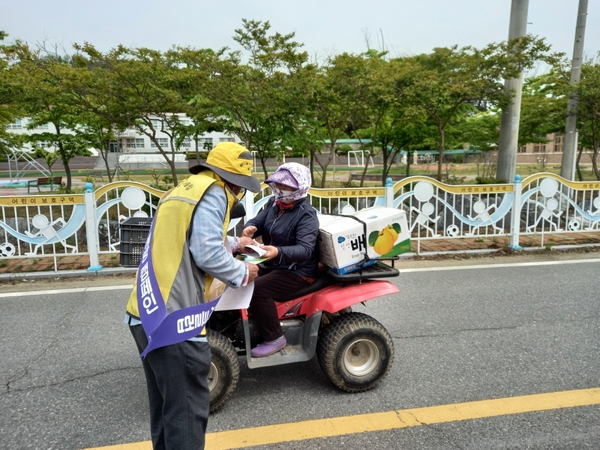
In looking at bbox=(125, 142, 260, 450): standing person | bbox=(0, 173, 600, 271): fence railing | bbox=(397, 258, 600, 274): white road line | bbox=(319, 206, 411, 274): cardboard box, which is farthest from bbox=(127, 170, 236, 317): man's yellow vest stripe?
bbox=(397, 258, 600, 274): white road line

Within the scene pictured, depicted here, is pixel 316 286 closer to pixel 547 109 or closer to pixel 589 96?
pixel 589 96

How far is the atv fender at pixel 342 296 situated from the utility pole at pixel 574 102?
34.9 feet

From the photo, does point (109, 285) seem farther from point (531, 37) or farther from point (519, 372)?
point (531, 37)

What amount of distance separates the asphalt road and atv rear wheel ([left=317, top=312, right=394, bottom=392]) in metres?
0.12

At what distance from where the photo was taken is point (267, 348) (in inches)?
129

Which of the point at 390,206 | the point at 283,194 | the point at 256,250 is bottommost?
the point at 390,206

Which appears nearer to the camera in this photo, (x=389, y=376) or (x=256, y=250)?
(x=256, y=250)

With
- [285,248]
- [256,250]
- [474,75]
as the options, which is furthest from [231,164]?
[474,75]

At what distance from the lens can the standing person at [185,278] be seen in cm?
211

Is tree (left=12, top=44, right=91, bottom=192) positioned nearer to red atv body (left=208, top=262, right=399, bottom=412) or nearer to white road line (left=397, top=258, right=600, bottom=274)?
white road line (left=397, top=258, right=600, bottom=274)

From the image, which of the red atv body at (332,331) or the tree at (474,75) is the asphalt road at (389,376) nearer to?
the red atv body at (332,331)

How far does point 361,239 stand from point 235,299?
966 millimetres

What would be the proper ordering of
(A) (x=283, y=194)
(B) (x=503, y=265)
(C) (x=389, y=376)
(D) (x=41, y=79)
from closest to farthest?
(A) (x=283, y=194), (C) (x=389, y=376), (B) (x=503, y=265), (D) (x=41, y=79)

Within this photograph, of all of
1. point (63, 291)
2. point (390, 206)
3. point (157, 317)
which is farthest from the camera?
point (390, 206)
